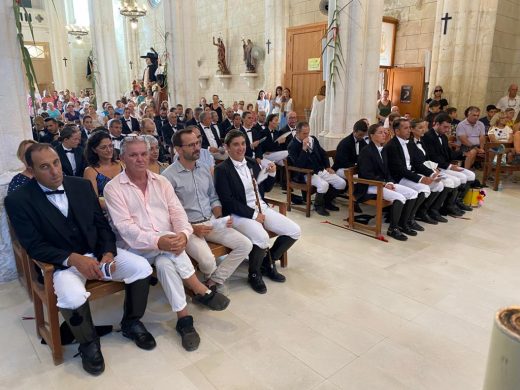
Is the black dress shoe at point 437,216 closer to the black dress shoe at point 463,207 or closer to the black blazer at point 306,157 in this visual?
the black dress shoe at point 463,207

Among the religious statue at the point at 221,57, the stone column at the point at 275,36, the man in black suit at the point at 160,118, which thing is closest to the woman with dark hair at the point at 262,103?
the stone column at the point at 275,36

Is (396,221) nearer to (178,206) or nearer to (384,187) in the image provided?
(384,187)

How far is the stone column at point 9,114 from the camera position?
321cm

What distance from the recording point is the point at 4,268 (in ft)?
11.1

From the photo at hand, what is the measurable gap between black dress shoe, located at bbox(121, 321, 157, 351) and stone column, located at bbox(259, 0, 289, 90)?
29.6 feet

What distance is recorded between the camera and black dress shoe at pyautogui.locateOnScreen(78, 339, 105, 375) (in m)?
2.30

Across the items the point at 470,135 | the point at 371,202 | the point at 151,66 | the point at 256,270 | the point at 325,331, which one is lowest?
the point at 325,331

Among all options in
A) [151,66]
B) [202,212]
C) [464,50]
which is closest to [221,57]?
[151,66]

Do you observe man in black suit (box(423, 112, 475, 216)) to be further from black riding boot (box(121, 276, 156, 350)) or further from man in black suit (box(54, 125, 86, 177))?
man in black suit (box(54, 125, 86, 177))

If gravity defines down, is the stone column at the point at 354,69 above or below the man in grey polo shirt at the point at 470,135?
above

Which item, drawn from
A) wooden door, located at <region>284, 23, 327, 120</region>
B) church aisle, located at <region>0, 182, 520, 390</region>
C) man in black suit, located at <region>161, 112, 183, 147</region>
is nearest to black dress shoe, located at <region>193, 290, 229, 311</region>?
church aisle, located at <region>0, 182, 520, 390</region>

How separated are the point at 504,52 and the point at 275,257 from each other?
8.04 m

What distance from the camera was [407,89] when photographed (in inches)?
349

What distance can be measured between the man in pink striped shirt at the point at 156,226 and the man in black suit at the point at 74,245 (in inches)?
4.5
